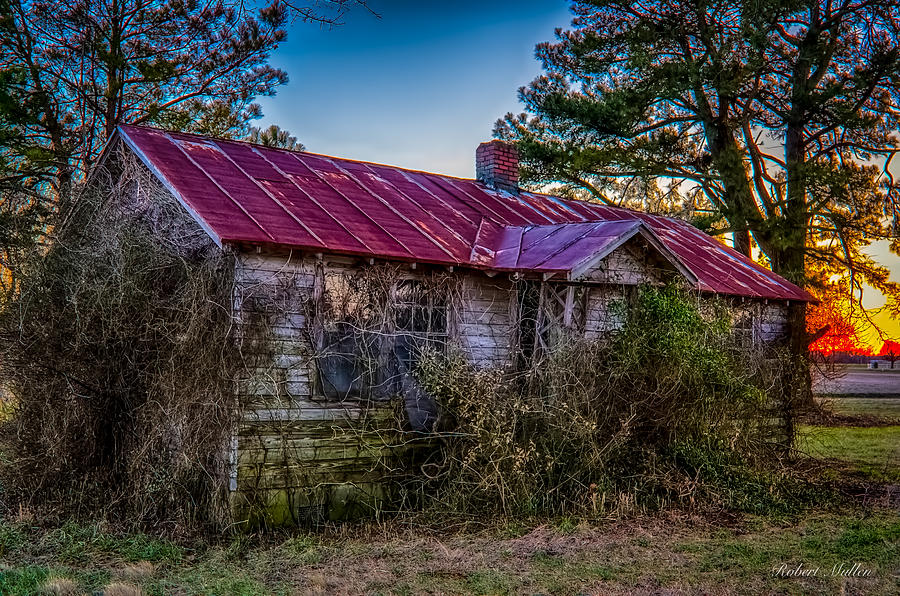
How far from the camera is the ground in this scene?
23.9 feet

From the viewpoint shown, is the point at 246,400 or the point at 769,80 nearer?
the point at 246,400

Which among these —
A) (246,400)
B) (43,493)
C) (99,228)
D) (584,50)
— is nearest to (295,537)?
(246,400)

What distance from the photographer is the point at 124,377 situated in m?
10.3

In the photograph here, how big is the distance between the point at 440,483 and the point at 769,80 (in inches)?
738

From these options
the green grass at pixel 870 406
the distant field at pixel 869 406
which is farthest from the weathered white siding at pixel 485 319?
the green grass at pixel 870 406

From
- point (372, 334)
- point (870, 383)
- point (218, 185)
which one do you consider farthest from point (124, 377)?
point (870, 383)

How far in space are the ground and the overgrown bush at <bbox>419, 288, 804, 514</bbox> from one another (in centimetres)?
45

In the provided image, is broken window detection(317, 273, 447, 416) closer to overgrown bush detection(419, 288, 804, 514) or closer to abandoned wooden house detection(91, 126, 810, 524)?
abandoned wooden house detection(91, 126, 810, 524)

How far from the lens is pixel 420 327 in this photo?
1092 centimetres

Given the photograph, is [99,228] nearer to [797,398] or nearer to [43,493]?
[43,493]

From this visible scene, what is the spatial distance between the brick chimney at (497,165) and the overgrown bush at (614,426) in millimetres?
5446

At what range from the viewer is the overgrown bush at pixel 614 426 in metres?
9.89

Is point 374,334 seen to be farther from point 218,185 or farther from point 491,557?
point 491,557

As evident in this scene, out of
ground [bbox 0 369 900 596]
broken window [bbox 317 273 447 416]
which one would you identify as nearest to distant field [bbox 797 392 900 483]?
ground [bbox 0 369 900 596]
